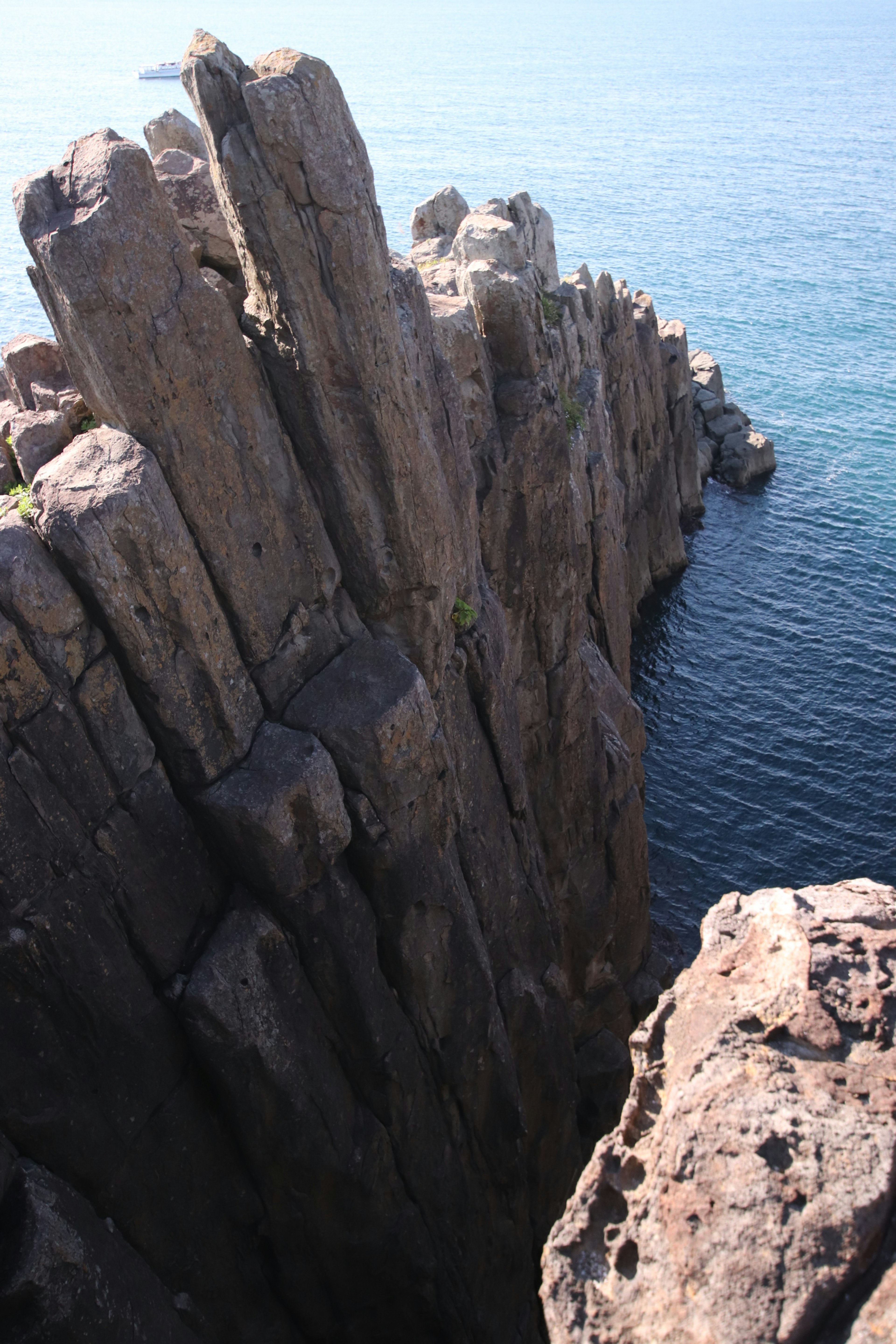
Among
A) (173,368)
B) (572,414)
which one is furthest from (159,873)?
(572,414)

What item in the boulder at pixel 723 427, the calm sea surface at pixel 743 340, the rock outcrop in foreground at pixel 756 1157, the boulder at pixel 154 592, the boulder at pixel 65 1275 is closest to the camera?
the rock outcrop in foreground at pixel 756 1157

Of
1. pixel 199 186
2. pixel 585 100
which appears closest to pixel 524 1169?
pixel 199 186

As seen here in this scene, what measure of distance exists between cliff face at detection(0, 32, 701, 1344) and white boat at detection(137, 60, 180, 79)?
6607 inches

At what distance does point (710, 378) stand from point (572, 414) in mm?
48347

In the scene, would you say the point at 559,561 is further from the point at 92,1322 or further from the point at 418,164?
the point at 418,164

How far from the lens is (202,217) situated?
73.2 feet

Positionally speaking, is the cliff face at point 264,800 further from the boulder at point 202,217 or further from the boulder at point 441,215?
the boulder at point 441,215

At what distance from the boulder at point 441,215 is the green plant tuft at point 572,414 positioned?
7481 mm

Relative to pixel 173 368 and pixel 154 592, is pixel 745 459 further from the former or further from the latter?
pixel 154 592

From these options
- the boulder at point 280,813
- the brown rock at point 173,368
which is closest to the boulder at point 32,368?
the brown rock at point 173,368

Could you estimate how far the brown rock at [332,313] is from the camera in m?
18.9

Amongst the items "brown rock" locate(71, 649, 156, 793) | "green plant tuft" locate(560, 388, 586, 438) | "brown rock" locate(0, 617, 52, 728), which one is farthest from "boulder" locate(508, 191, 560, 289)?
"brown rock" locate(0, 617, 52, 728)

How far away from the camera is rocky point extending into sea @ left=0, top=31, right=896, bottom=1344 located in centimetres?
1105

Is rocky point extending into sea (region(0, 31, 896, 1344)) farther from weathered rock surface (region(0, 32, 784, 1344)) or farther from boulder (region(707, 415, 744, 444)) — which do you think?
boulder (region(707, 415, 744, 444))
